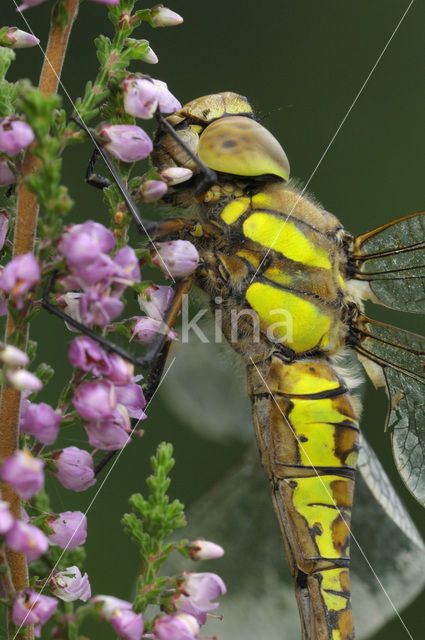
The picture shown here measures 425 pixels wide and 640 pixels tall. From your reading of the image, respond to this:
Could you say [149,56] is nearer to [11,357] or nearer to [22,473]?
[11,357]

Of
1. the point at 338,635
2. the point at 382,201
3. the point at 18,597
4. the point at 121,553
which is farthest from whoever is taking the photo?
the point at 382,201

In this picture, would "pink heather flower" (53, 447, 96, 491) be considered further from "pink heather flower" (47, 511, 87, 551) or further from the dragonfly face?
the dragonfly face

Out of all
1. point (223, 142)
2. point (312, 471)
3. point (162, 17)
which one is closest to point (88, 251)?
point (162, 17)

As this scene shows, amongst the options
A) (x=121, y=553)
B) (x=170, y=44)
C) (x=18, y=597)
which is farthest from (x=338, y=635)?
(x=170, y=44)

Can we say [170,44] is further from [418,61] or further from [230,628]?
[230,628]

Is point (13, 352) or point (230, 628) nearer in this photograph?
point (13, 352)

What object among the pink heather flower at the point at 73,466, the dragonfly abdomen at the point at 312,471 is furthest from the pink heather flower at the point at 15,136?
the dragonfly abdomen at the point at 312,471

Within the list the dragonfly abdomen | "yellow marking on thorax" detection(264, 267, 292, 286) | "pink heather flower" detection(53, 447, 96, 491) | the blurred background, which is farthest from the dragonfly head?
the blurred background
